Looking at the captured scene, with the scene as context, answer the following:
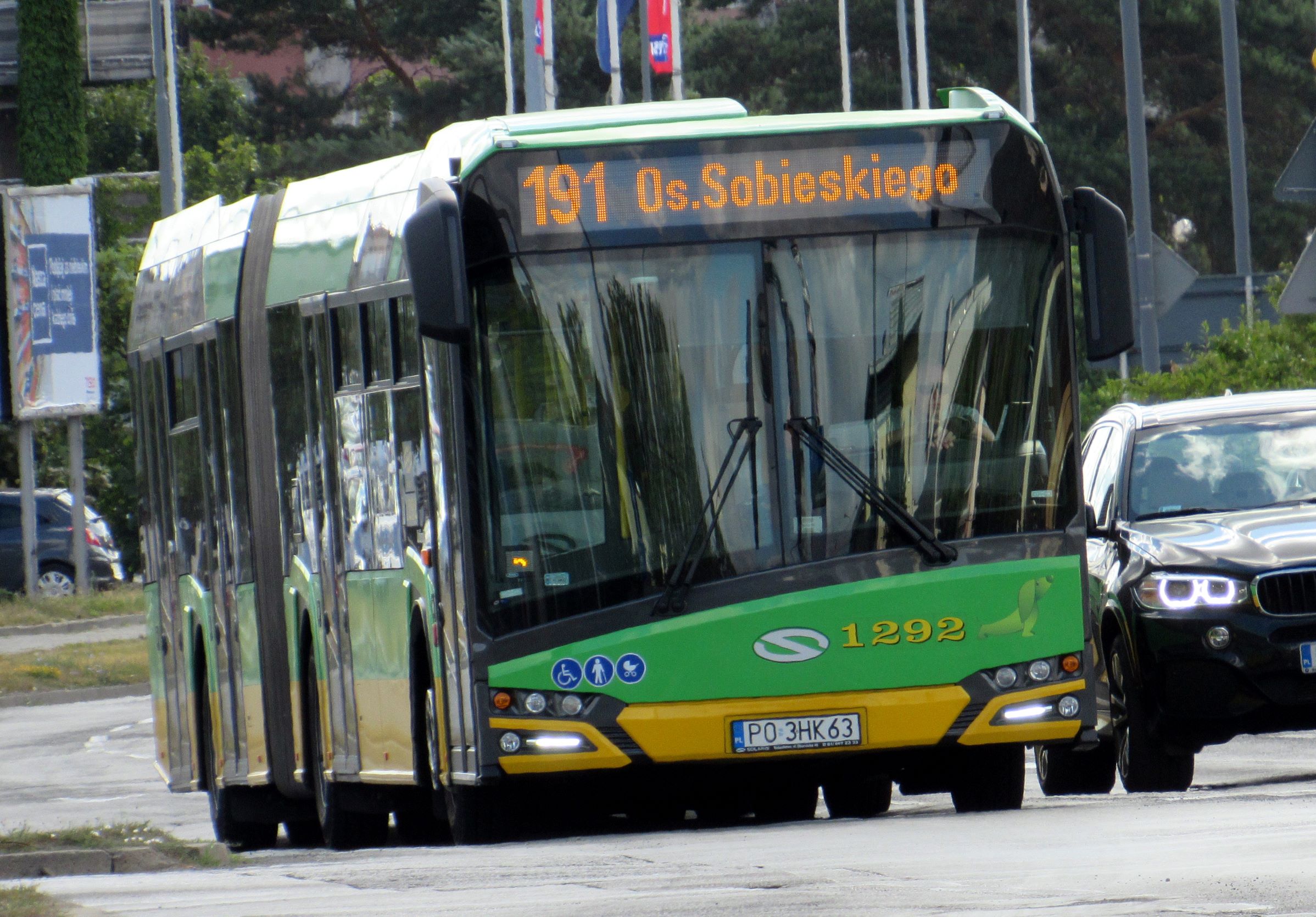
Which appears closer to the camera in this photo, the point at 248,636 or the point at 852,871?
the point at 852,871

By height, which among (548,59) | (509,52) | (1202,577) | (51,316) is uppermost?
(509,52)

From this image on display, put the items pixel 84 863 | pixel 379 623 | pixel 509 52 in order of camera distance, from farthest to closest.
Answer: pixel 509 52
pixel 84 863
pixel 379 623

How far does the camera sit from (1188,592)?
39.6 feet

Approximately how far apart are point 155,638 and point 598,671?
7.60 m

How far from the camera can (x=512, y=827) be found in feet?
35.7

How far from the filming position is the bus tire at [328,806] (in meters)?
13.0

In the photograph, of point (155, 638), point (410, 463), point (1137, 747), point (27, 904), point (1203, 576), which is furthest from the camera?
point (155, 638)

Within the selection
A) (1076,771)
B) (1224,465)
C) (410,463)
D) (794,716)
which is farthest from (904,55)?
(794,716)

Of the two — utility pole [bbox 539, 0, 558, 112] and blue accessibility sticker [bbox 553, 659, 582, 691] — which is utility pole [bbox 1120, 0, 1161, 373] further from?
blue accessibility sticker [bbox 553, 659, 582, 691]

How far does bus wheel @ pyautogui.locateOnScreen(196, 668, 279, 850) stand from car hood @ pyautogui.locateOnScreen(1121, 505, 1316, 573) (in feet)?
17.2

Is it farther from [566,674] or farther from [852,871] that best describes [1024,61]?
[852,871]

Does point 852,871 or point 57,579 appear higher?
point 852,871

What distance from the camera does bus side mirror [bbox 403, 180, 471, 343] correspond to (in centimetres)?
982

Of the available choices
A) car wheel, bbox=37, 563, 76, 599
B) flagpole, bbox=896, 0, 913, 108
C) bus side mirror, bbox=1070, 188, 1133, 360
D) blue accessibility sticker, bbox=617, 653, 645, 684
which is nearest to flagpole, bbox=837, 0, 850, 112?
flagpole, bbox=896, 0, 913, 108
